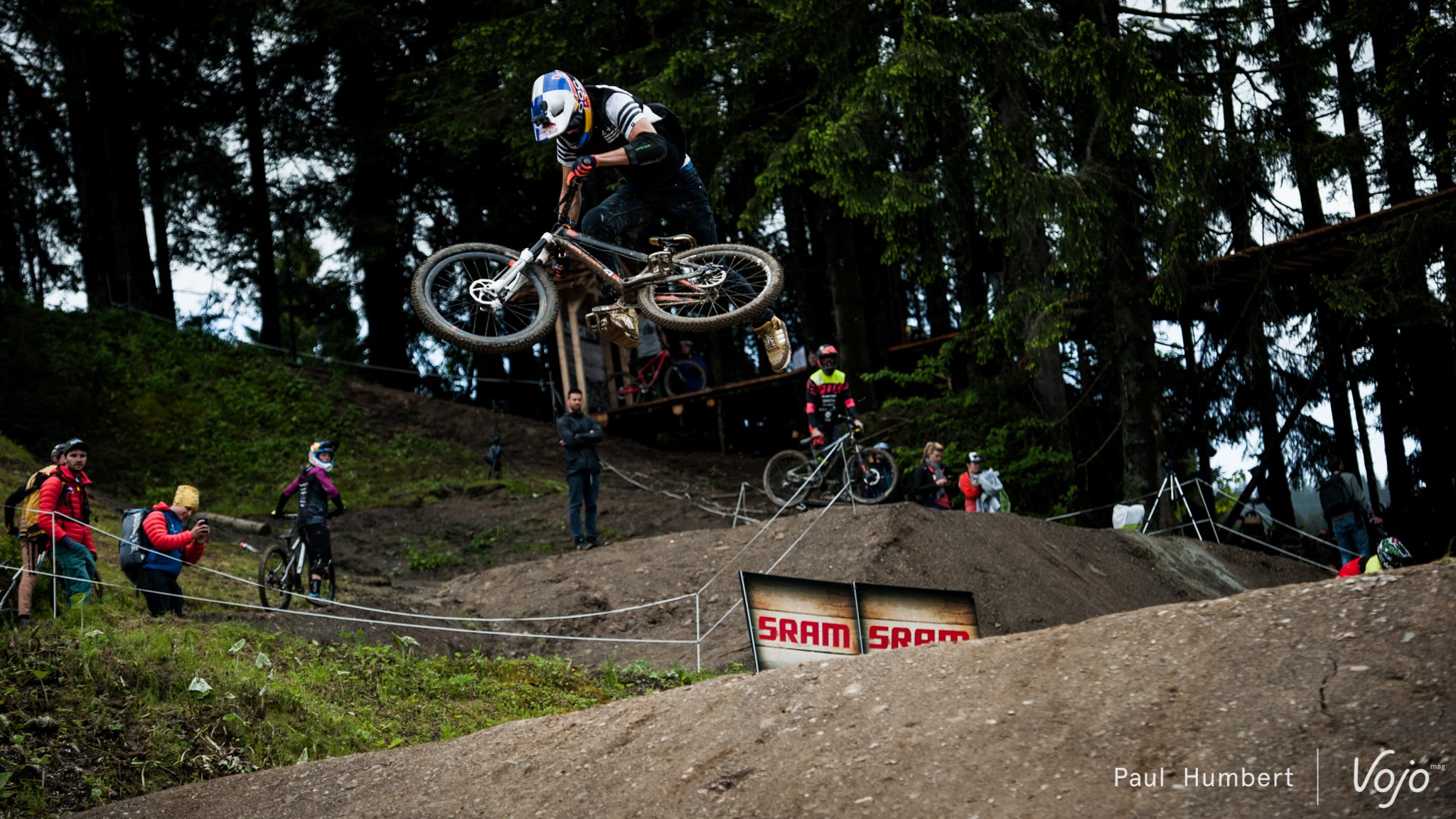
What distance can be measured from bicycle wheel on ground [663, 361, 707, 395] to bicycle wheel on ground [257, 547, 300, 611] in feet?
39.3

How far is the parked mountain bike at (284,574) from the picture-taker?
41.4 ft

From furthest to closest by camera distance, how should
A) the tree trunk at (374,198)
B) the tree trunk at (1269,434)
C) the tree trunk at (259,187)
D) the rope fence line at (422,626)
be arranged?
the tree trunk at (259,187)
the tree trunk at (374,198)
the tree trunk at (1269,434)
the rope fence line at (422,626)

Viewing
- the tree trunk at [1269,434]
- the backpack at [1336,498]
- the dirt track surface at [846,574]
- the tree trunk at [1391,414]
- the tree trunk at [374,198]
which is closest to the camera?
the dirt track surface at [846,574]

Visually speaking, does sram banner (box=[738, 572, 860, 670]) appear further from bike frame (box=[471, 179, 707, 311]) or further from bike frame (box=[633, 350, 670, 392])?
bike frame (box=[633, 350, 670, 392])

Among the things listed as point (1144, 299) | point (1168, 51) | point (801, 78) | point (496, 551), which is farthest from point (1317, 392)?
point (496, 551)

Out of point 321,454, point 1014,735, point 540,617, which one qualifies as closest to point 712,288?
point 1014,735

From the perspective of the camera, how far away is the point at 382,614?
13445 mm

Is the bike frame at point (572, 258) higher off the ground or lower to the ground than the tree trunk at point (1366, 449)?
higher

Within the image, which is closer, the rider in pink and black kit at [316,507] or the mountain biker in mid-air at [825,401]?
the rider in pink and black kit at [316,507]

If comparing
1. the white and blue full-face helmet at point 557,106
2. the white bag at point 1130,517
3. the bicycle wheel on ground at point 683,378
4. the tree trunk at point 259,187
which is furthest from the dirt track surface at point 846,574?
the tree trunk at point 259,187

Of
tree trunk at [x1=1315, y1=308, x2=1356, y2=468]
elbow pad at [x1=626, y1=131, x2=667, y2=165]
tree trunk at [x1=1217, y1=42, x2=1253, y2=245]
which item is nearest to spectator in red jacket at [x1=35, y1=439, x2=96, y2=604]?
elbow pad at [x1=626, y1=131, x2=667, y2=165]

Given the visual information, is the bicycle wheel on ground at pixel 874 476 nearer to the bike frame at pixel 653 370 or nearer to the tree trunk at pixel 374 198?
the bike frame at pixel 653 370

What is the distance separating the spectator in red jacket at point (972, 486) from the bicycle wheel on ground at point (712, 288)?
7.32 metres

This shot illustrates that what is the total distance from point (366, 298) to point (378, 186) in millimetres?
2564
